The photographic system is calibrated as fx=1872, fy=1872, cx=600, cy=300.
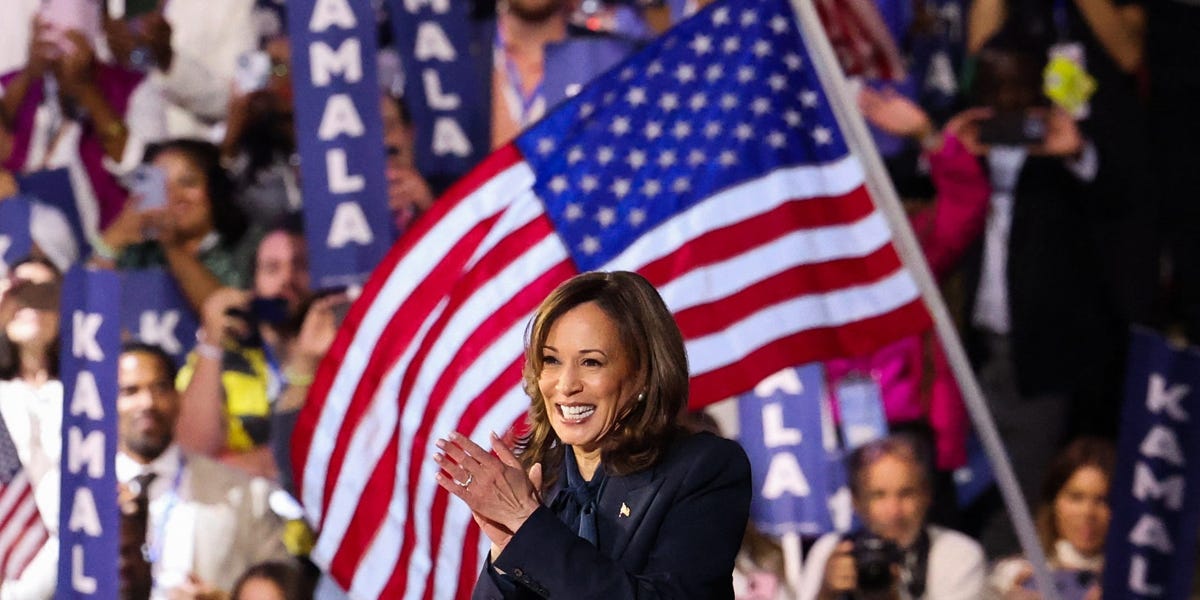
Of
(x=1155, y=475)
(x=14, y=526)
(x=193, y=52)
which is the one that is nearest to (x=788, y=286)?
(x=1155, y=475)

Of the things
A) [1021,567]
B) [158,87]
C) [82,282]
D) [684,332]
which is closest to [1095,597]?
[1021,567]

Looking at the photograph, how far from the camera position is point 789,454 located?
5812mm

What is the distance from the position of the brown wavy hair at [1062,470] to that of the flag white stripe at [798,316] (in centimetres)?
151

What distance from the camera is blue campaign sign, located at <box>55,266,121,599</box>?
5.30 m

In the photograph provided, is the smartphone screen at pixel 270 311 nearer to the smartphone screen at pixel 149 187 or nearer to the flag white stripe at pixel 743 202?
the smartphone screen at pixel 149 187

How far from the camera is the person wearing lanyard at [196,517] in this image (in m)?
6.11

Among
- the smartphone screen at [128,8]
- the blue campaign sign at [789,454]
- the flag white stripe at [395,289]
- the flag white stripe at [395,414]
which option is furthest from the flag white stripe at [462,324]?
the smartphone screen at [128,8]

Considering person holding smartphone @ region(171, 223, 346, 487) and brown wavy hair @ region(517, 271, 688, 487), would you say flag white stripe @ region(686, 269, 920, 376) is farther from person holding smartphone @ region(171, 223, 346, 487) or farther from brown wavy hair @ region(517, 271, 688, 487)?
brown wavy hair @ region(517, 271, 688, 487)

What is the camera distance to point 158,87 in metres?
6.96

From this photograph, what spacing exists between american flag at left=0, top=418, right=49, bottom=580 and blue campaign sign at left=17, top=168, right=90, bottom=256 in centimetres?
108

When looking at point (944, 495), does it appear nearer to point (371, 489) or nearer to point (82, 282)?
point (371, 489)

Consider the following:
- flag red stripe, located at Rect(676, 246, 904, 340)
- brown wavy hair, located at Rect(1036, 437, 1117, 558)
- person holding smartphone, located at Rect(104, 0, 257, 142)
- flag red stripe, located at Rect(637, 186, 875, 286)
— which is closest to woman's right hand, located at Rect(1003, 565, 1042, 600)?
brown wavy hair, located at Rect(1036, 437, 1117, 558)

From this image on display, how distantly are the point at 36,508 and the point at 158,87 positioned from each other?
168 centimetres

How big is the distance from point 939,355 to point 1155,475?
2.91 ft
